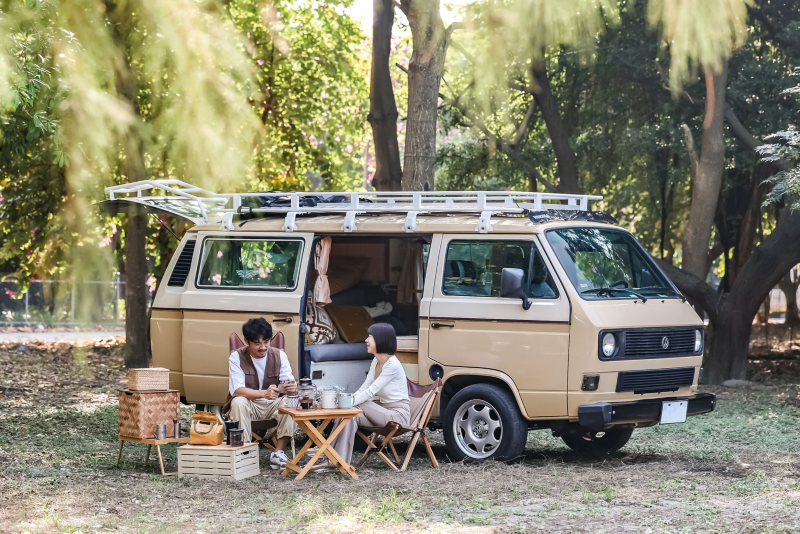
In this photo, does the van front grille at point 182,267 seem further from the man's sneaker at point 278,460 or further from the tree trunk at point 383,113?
the tree trunk at point 383,113

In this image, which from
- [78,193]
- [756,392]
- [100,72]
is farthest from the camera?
[756,392]

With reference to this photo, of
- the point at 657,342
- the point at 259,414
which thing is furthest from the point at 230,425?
the point at 657,342

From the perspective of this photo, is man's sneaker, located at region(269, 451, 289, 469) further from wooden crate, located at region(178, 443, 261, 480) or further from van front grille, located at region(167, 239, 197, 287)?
van front grille, located at region(167, 239, 197, 287)

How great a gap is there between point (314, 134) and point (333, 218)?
11291mm

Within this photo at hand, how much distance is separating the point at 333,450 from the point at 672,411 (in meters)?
2.75

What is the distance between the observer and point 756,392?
14133 millimetres

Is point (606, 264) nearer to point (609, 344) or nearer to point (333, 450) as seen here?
point (609, 344)

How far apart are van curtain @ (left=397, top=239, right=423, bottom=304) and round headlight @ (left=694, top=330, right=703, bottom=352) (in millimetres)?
2622

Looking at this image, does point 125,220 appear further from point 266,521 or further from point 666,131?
point 266,521

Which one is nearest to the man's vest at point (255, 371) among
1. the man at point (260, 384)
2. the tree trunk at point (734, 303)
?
the man at point (260, 384)

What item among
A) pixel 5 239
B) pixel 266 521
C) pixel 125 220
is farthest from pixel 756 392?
pixel 5 239

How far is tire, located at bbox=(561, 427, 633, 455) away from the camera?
9281mm

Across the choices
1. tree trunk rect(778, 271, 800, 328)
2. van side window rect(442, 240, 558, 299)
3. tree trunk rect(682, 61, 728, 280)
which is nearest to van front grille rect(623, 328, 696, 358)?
van side window rect(442, 240, 558, 299)

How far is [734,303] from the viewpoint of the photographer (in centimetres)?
1544
